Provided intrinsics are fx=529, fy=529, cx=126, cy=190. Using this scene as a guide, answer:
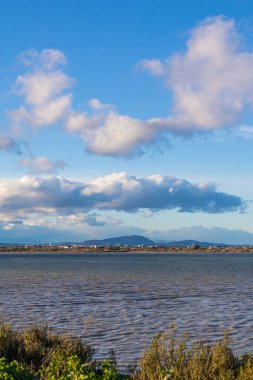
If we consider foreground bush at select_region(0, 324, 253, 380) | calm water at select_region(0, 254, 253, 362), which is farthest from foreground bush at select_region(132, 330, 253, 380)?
calm water at select_region(0, 254, 253, 362)

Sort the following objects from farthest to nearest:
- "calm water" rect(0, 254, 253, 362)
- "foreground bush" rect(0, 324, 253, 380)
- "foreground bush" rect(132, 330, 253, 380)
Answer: "calm water" rect(0, 254, 253, 362) < "foreground bush" rect(132, 330, 253, 380) < "foreground bush" rect(0, 324, 253, 380)

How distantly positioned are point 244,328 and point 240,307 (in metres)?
9.92

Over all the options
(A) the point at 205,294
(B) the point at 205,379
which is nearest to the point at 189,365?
(B) the point at 205,379

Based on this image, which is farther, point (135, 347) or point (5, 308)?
point (5, 308)

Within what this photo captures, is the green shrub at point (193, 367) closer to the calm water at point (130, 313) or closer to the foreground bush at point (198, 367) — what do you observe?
the foreground bush at point (198, 367)

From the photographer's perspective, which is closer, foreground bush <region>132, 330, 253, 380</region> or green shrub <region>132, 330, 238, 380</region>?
foreground bush <region>132, 330, 253, 380</region>

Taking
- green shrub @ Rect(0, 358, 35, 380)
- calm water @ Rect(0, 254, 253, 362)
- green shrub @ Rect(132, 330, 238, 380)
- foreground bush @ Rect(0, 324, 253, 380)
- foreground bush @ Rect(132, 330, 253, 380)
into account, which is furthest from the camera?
calm water @ Rect(0, 254, 253, 362)

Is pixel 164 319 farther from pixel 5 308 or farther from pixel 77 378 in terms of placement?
pixel 77 378

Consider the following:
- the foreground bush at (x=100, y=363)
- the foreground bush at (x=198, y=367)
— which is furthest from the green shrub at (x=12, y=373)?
the foreground bush at (x=198, y=367)

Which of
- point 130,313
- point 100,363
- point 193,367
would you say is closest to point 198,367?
point 193,367

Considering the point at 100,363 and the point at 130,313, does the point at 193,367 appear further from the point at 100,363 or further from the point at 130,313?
the point at 130,313

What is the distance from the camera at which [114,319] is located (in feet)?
102

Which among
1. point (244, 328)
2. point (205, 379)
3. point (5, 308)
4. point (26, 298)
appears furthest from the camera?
point (26, 298)

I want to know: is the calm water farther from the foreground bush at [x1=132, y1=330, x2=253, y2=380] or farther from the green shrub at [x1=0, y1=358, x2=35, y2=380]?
the green shrub at [x1=0, y1=358, x2=35, y2=380]
